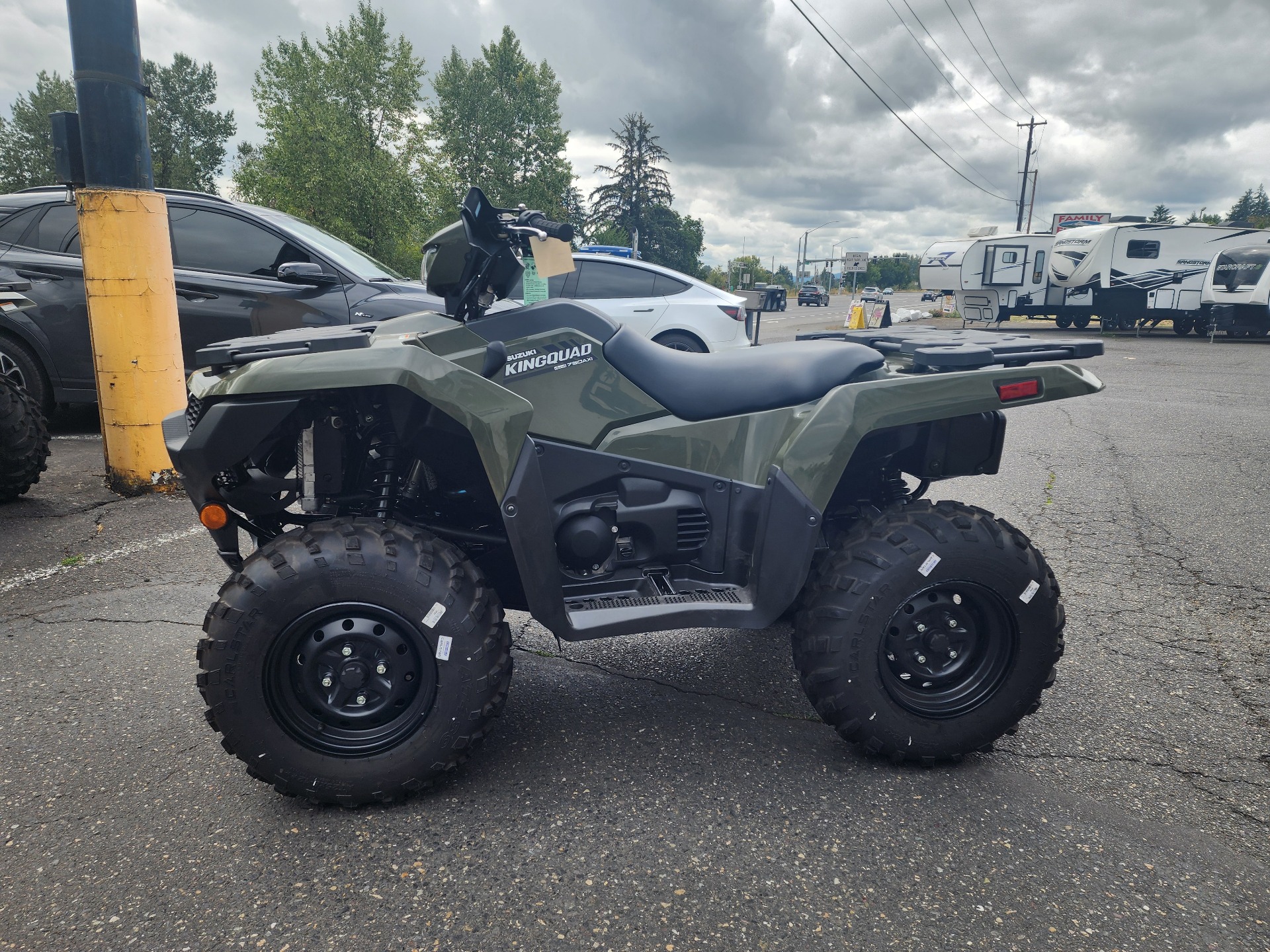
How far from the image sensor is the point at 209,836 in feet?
6.82

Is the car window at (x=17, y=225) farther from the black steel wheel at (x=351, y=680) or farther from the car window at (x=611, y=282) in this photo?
the black steel wheel at (x=351, y=680)

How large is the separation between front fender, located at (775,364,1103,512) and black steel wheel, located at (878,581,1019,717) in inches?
17.5

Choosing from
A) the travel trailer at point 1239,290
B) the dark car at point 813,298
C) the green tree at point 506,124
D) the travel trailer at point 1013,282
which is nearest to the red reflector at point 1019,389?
the travel trailer at point 1239,290

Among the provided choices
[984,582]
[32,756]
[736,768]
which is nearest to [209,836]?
[32,756]

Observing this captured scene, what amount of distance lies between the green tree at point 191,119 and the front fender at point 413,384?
2730 inches

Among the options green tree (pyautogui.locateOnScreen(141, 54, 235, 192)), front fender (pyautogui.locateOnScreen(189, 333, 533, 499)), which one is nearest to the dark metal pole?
front fender (pyautogui.locateOnScreen(189, 333, 533, 499))

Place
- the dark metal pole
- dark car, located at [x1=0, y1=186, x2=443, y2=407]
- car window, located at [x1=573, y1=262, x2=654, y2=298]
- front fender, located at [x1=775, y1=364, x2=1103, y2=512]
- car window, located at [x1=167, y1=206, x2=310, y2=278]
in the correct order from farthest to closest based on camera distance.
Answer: car window, located at [x1=573, y1=262, x2=654, y2=298], car window, located at [x1=167, y1=206, x2=310, y2=278], dark car, located at [x1=0, y1=186, x2=443, y2=407], the dark metal pole, front fender, located at [x1=775, y1=364, x2=1103, y2=512]

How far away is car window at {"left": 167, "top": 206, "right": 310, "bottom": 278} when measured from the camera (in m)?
6.50

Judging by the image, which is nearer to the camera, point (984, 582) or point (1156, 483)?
point (984, 582)

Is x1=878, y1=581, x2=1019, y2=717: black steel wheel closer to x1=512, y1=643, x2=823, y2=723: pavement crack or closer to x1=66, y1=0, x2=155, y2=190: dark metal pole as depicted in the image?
x1=512, y1=643, x2=823, y2=723: pavement crack

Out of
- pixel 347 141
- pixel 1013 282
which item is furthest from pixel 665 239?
pixel 1013 282

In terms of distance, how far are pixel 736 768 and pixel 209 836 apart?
4.77 ft

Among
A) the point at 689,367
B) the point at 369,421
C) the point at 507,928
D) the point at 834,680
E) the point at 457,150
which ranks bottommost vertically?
the point at 507,928

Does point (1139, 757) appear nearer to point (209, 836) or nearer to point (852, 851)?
point (852, 851)
